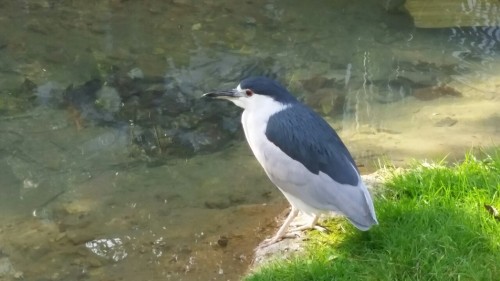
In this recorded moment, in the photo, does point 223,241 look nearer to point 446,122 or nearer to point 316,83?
point 446,122

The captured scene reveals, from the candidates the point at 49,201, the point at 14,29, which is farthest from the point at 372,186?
the point at 14,29

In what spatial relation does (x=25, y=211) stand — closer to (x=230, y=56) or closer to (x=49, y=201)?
(x=49, y=201)

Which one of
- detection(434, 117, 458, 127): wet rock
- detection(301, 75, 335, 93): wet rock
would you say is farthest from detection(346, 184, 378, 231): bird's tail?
detection(301, 75, 335, 93): wet rock

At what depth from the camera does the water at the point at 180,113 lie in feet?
14.4

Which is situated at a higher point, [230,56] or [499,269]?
[499,269]

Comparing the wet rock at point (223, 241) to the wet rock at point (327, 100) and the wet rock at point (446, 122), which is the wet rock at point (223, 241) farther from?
the wet rock at point (446, 122)

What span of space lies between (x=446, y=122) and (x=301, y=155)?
8.03 ft

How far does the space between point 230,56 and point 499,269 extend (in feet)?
14.5

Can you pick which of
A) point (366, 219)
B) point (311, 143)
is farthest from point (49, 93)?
point (366, 219)

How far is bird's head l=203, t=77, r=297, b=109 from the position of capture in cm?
391

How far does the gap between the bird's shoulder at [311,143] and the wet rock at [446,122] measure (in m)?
2.21

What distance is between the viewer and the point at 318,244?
386 centimetres

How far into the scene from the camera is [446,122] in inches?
228

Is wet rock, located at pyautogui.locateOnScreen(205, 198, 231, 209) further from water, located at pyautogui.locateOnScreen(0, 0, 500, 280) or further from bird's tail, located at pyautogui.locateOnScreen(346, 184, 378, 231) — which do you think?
bird's tail, located at pyautogui.locateOnScreen(346, 184, 378, 231)
